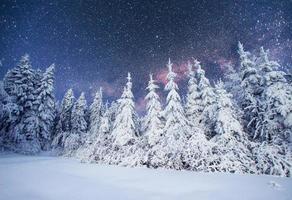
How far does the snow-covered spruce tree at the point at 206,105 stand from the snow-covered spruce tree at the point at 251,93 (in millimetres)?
3017

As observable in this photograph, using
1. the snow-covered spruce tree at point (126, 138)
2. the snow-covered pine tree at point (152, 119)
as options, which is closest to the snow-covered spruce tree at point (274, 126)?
the snow-covered pine tree at point (152, 119)

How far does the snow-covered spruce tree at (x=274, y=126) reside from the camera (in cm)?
1669

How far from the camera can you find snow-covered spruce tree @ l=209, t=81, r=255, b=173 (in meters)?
17.2

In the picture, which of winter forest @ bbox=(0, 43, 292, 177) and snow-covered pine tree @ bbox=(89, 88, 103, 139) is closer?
winter forest @ bbox=(0, 43, 292, 177)

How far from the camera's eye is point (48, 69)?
121 feet

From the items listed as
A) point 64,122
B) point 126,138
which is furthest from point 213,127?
point 64,122

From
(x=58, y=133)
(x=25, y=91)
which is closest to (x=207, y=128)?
(x=25, y=91)

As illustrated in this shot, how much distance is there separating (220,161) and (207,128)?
4.24m

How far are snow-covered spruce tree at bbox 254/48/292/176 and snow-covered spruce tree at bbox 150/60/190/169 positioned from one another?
5993 millimetres

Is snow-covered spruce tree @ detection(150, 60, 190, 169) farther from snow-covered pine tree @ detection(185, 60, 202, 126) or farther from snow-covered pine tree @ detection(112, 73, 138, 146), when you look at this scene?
snow-covered pine tree @ detection(112, 73, 138, 146)

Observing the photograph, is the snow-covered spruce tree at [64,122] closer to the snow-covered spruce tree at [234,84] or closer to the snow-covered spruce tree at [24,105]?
the snow-covered spruce tree at [24,105]

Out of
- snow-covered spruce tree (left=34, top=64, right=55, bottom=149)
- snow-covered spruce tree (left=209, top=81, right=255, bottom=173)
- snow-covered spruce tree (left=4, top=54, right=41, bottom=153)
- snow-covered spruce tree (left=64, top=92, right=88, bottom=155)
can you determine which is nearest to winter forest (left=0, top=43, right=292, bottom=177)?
snow-covered spruce tree (left=209, top=81, right=255, bottom=173)

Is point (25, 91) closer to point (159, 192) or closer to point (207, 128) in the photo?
point (207, 128)

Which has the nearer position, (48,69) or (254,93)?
(254,93)
